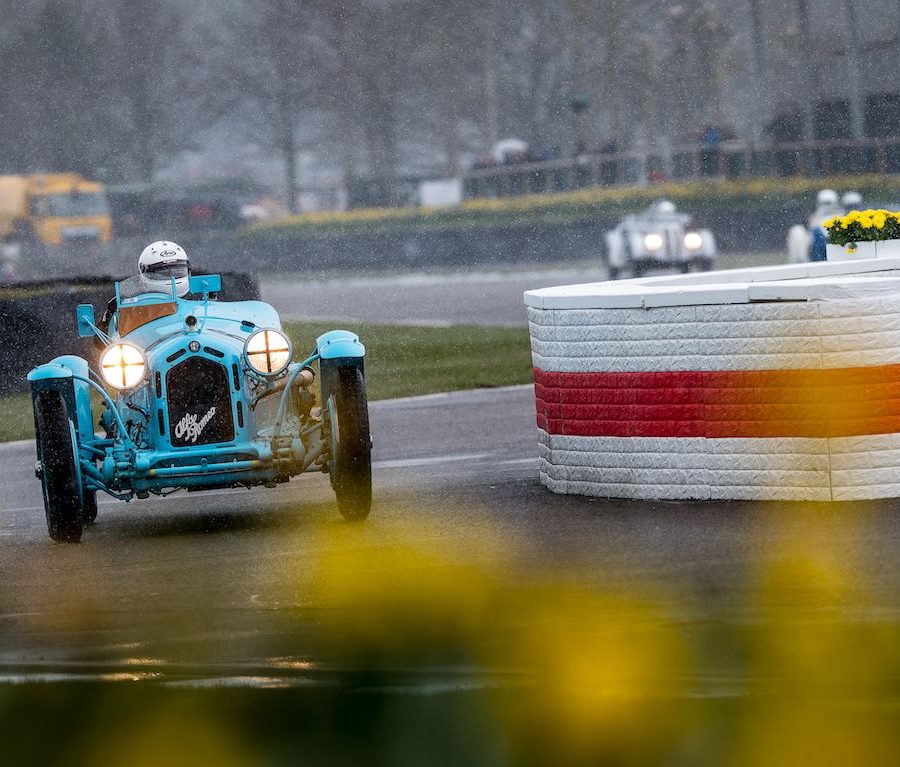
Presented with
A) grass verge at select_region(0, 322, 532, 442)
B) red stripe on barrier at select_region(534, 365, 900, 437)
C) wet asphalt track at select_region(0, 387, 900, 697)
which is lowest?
grass verge at select_region(0, 322, 532, 442)

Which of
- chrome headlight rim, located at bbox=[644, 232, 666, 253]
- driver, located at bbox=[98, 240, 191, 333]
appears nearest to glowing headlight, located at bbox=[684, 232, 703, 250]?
chrome headlight rim, located at bbox=[644, 232, 666, 253]

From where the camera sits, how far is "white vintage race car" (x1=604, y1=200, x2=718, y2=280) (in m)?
29.5

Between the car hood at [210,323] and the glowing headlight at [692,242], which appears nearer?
the car hood at [210,323]

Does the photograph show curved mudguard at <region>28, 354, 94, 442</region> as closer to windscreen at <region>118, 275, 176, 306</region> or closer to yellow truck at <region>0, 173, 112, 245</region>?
windscreen at <region>118, 275, 176, 306</region>

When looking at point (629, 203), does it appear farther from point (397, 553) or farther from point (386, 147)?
point (397, 553)

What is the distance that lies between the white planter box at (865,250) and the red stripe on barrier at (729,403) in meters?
5.84

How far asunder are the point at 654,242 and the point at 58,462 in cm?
2194

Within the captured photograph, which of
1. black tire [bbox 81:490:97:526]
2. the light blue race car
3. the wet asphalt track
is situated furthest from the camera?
black tire [bbox 81:490:97:526]

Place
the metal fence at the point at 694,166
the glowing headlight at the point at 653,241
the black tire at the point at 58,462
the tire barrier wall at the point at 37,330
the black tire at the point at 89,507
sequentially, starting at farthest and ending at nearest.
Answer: the metal fence at the point at 694,166, the glowing headlight at the point at 653,241, the tire barrier wall at the point at 37,330, the black tire at the point at 89,507, the black tire at the point at 58,462

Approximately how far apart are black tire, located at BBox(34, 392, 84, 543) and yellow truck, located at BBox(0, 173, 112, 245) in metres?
38.4

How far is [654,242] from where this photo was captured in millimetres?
29578

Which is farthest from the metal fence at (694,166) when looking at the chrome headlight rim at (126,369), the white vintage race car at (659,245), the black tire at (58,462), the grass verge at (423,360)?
the black tire at (58,462)

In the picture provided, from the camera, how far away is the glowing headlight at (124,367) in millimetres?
8664

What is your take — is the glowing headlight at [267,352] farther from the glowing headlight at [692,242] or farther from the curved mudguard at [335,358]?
the glowing headlight at [692,242]
